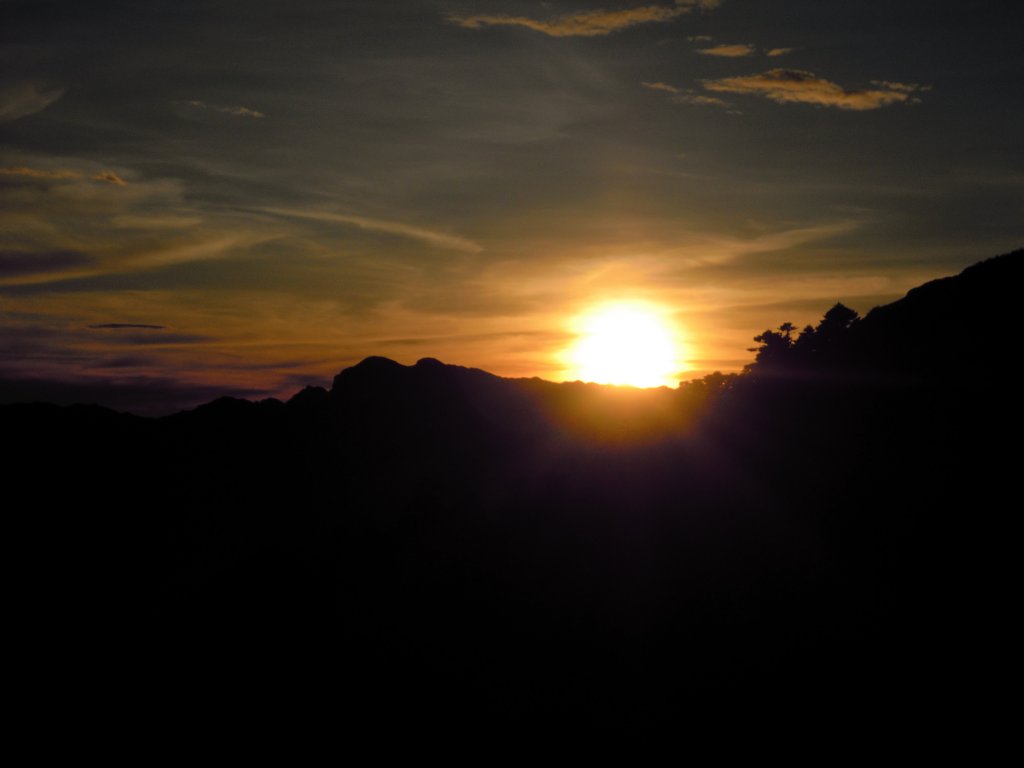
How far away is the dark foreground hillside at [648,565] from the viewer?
3797cm

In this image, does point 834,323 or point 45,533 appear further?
point 45,533

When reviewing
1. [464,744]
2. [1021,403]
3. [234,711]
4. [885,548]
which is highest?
[1021,403]

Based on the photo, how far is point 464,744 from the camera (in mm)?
48531

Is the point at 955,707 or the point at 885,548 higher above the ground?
the point at 885,548

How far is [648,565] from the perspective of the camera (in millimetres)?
49125

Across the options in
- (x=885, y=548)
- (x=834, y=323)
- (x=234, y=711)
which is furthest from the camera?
(x=834, y=323)

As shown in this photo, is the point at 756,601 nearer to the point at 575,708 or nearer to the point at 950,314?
the point at 575,708

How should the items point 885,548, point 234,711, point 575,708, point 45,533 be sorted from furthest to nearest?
point 45,533 < point 234,711 < point 575,708 < point 885,548

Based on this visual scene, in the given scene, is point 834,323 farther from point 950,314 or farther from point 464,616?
point 464,616

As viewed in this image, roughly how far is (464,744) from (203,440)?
9084 cm

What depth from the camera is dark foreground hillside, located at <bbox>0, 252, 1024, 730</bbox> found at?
125 ft

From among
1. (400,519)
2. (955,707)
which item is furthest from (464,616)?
(955,707)

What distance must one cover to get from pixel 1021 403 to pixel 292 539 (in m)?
68.7

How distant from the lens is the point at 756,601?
42.8 metres
